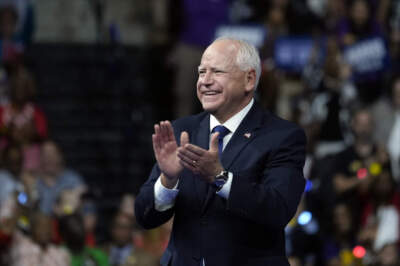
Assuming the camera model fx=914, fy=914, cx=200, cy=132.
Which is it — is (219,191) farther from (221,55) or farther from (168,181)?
(221,55)

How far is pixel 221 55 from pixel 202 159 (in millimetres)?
510

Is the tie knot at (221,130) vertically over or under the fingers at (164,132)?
under

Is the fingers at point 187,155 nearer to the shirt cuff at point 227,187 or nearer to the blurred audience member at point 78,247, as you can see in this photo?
the shirt cuff at point 227,187

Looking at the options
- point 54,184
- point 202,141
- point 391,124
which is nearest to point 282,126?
point 202,141

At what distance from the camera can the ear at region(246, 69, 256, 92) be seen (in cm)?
375

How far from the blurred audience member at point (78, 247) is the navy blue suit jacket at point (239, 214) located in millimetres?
3939

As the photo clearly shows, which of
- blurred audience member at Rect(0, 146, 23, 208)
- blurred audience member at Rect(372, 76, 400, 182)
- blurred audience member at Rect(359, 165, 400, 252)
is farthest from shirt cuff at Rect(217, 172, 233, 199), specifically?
blurred audience member at Rect(372, 76, 400, 182)

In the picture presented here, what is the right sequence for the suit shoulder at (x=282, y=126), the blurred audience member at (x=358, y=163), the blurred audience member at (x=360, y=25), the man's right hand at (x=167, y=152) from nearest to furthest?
the man's right hand at (x=167, y=152) < the suit shoulder at (x=282, y=126) < the blurred audience member at (x=358, y=163) < the blurred audience member at (x=360, y=25)

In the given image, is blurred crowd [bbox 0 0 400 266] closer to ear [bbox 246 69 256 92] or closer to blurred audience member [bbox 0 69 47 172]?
blurred audience member [bbox 0 69 47 172]

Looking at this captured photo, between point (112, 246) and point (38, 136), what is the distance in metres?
1.45

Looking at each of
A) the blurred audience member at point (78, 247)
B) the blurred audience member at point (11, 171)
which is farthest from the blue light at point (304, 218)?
the blurred audience member at point (11, 171)

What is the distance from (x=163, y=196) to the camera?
369 centimetres

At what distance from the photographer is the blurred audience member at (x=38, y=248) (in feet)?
23.8

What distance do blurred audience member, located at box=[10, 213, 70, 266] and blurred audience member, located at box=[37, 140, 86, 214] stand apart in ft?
2.70
